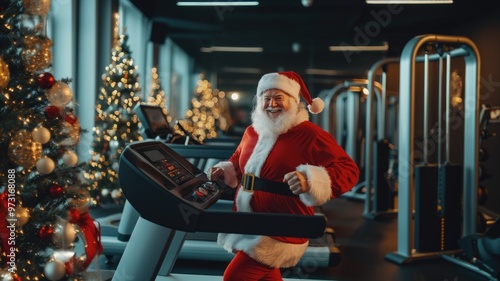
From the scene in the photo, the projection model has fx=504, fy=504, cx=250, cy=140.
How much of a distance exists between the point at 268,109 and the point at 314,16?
8383mm

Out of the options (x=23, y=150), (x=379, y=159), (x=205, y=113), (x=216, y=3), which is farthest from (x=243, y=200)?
(x=205, y=113)

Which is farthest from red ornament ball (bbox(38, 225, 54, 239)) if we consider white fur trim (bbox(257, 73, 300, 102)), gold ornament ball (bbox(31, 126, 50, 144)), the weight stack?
the weight stack

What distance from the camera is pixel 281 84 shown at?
210 cm

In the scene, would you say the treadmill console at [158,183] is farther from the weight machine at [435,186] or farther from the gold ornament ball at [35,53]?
the weight machine at [435,186]

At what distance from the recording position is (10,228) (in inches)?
78.9

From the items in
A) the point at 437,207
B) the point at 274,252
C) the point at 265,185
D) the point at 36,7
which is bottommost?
the point at 437,207

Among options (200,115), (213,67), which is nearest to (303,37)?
(213,67)

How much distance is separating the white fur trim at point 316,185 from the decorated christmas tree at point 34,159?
1072 mm

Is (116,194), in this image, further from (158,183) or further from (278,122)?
(158,183)

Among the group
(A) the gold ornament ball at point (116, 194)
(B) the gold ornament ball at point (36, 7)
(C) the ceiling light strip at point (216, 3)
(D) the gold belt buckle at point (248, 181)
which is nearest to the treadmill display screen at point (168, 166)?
(D) the gold belt buckle at point (248, 181)

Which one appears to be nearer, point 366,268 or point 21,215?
point 21,215

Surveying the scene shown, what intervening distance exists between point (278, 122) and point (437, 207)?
8.53 ft

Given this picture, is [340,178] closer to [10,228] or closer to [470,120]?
[10,228]

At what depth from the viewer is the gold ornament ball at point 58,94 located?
85.0 inches
